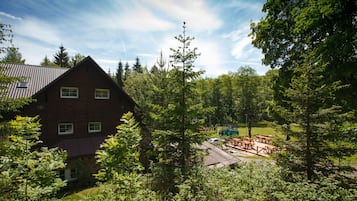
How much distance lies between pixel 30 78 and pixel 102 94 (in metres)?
5.28

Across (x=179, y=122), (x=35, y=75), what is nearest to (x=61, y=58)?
(x=35, y=75)

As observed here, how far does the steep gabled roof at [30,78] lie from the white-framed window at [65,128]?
3.07 metres

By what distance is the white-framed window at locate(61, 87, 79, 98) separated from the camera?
15.1 m

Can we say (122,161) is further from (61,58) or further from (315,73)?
(61,58)

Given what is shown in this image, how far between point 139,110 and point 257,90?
46.0 meters

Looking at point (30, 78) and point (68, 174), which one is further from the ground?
point (30, 78)

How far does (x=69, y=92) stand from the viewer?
15.4 m

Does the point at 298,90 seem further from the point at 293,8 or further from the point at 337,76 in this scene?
the point at 293,8

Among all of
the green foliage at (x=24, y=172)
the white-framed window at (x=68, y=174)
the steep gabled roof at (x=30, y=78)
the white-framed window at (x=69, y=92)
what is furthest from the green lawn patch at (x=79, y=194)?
the green foliage at (x=24, y=172)

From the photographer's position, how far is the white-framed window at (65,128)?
14.8 metres

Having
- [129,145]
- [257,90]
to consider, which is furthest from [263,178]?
[257,90]

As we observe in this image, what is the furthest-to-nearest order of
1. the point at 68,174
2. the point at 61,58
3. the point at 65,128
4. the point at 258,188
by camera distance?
the point at 61,58 → the point at 65,128 → the point at 68,174 → the point at 258,188

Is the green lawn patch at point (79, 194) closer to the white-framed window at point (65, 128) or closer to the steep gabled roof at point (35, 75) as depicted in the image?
the white-framed window at point (65, 128)

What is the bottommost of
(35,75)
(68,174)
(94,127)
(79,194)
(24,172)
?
(79,194)
